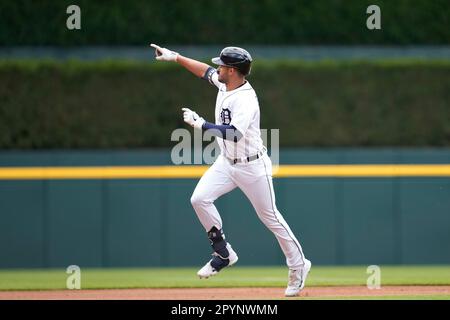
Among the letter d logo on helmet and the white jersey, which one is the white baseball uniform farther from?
the letter d logo on helmet

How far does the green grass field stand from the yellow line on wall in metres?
1.18

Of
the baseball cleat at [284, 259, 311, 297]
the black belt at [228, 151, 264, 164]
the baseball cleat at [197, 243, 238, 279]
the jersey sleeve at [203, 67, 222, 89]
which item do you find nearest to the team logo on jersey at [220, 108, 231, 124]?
the black belt at [228, 151, 264, 164]

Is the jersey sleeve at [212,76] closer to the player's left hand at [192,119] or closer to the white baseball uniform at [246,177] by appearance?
the white baseball uniform at [246,177]

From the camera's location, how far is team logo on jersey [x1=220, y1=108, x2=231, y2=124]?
8.24 metres

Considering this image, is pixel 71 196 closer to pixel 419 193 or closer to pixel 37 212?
pixel 37 212

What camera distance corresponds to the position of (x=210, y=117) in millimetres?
12922

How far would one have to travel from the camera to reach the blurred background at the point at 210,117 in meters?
12.3

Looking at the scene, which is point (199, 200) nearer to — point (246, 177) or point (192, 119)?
point (246, 177)

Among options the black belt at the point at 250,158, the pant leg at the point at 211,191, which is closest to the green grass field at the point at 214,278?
the pant leg at the point at 211,191

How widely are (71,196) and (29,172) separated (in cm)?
61

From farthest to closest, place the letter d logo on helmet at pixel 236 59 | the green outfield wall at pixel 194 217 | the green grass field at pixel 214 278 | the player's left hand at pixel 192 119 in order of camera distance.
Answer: the green outfield wall at pixel 194 217 → the green grass field at pixel 214 278 → the letter d logo on helmet at pixel 236 59 → the player's left hand at pixel 192 119

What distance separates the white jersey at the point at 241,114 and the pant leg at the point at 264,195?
127mm

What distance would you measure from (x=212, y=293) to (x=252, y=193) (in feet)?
4.17

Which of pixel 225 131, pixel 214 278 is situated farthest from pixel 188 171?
pixel 225 131
